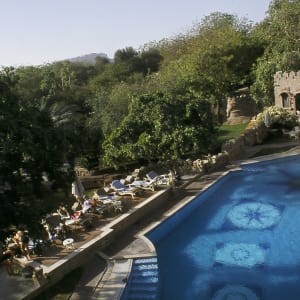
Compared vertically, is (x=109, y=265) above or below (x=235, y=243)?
above

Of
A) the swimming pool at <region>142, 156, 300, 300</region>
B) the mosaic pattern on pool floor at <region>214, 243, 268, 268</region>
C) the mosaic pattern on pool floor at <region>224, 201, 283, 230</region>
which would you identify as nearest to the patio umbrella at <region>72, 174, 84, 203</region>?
the swimming pool at <region>142, 156, 300, 300</region>

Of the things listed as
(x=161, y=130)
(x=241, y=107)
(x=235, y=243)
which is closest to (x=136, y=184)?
(x=161, y=130)

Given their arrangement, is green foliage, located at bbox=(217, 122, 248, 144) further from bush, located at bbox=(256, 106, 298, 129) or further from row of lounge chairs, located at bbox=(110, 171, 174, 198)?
row of lounge chairs, located at bbox=(110, 171, 174, 198)

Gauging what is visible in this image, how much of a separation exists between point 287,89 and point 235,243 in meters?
23.6

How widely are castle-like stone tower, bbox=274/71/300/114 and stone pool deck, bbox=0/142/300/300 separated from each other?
1994 centimetres

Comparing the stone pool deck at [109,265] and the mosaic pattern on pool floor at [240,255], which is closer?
the stone pool deck at [109,265]

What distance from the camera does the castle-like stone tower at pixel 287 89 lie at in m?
34.2

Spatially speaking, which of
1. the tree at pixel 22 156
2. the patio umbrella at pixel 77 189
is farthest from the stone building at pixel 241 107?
the tree at pixel 22 156

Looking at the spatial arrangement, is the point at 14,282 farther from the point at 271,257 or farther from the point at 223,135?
the point at 223,135

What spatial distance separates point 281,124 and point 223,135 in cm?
459

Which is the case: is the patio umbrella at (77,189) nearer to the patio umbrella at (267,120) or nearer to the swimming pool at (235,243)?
the swimming pool at (235,243)

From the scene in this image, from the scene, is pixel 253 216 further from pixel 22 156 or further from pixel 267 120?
pixel 267 120

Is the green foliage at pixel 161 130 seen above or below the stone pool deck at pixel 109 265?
above

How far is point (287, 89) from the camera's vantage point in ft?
113
